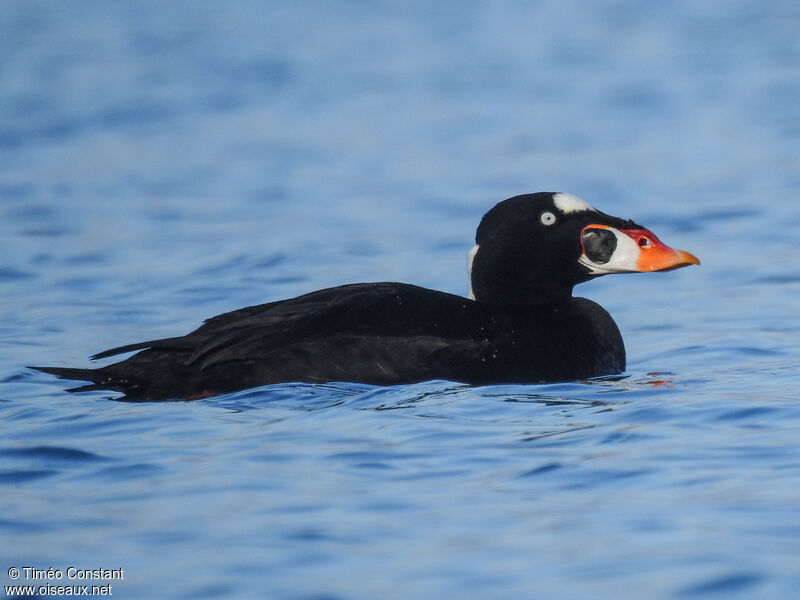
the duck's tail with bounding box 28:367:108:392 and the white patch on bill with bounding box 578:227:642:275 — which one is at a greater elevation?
the white patch on bill with bounding box 578:227:642:275

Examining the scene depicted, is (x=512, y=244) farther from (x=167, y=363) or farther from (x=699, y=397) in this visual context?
(x=167, y=363)

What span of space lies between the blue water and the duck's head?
0.48 meters

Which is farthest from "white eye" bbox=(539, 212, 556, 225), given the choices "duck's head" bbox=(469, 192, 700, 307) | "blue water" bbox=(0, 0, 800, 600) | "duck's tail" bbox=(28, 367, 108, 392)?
Result: "duck's tail" bbox=(28, 367, 108, 392)

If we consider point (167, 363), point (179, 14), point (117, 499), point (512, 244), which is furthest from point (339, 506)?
point (179, 14)

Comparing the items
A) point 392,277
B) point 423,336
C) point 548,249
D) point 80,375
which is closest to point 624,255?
point 548,249

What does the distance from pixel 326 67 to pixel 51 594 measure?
44.1ft

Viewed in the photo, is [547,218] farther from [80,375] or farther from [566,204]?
[80,375]

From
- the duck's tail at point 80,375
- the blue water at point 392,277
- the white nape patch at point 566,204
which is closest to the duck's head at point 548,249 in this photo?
the white nape patch at point 566,204

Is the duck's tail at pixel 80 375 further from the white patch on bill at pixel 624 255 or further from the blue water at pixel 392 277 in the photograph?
the white patch on bill at pixel 624 255

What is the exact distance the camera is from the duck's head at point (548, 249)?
633cm

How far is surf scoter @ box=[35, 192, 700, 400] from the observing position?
572 cm

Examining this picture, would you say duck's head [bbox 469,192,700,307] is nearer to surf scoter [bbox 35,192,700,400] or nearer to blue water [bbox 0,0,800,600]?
surf scoter [bbox 35,192,700,400]

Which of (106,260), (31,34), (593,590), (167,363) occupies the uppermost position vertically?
(31,34)

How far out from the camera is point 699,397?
18.7 ft
